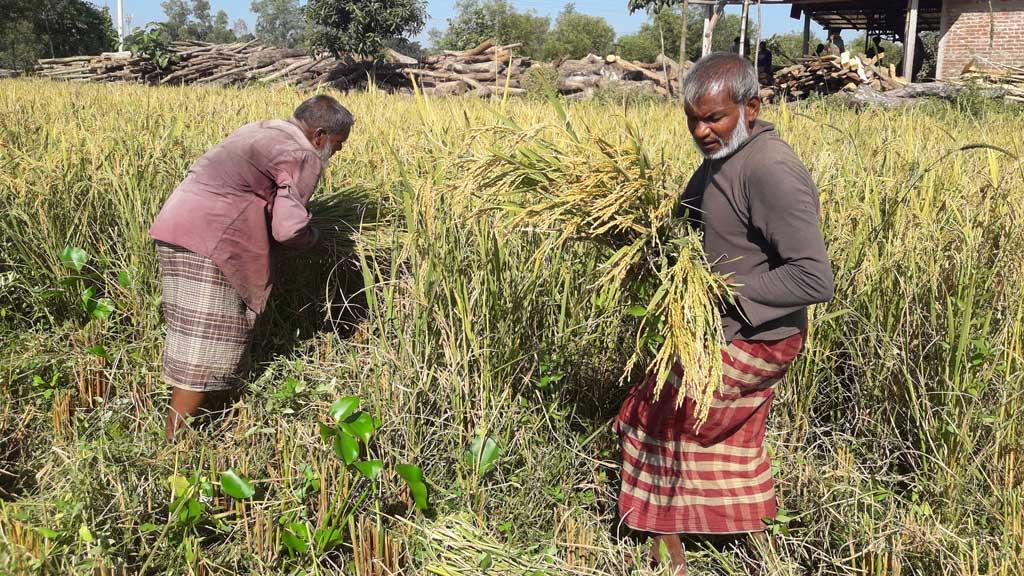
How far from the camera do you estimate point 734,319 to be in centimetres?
194

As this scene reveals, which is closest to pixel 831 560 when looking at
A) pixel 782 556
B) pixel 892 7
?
pixel 782 556

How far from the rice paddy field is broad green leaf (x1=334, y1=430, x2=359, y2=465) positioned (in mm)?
11

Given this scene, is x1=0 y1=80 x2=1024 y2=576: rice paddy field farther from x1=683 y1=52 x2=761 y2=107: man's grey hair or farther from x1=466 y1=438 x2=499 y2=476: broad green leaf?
x1=683 y1=52 x2=761 y2=107: man's grey hair

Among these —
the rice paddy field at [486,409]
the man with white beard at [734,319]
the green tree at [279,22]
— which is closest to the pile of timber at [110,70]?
the rice paddy field at [486,409]

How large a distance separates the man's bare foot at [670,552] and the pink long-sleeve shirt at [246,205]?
5.16ft

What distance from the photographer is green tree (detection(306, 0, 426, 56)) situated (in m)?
15.3

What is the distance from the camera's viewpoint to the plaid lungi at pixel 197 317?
2617 mm

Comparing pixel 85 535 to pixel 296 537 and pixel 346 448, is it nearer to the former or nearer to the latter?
pixel 296 537

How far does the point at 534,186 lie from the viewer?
6.42 ft

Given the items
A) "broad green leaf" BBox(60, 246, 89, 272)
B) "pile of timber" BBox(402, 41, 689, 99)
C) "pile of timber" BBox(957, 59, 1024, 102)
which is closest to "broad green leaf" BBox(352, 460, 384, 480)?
"broad green leaf" BBox(60, 246, 89, 272)

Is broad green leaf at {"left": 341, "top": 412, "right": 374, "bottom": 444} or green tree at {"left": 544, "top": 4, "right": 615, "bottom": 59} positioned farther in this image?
green tree at {"left": 544, "top": 4, "right": 615, "bottom": 59}

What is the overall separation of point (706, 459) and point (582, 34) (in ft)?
207

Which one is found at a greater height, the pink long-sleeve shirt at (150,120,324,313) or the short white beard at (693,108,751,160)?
the short white beard at (693,108,751,160)

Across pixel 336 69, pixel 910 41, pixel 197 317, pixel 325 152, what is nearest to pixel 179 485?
pixel 197 317
